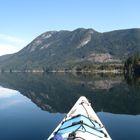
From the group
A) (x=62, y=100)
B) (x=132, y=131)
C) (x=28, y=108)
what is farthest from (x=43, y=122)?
(x=62, y=100)

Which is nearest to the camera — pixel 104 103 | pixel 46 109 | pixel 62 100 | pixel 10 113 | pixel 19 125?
pixel 19 125

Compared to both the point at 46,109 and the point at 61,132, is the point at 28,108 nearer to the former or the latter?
the point at 46,109

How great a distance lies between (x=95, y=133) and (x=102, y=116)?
2256cm

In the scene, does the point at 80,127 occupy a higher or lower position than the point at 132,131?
higher

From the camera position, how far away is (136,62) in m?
191

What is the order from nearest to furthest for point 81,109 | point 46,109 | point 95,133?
point 95,133 → point 81,109 → point 46,109

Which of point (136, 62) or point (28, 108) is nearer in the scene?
point (28, 108)

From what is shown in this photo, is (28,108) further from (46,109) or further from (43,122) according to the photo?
(43,122)

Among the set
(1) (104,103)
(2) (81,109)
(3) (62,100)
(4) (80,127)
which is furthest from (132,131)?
(3) (62,100)

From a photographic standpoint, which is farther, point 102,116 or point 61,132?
point 102,116

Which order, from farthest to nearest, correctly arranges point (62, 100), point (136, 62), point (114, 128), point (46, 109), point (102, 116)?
1. point (136, 62)
2. point (62, 100)
3. point (46, 109)
4. point (102, 116)
5. point (114, 128)

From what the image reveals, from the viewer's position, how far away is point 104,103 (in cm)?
5831

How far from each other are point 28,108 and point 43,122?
14.8 meters

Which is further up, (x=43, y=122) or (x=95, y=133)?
(x=95, y=133)
